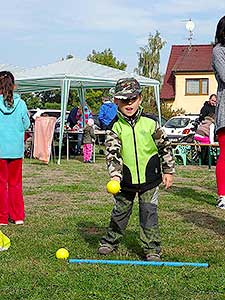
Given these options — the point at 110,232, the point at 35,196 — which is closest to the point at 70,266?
the point at 110,232

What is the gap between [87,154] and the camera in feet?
57.5

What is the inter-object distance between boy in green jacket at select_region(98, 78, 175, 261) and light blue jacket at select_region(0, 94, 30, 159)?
6.81 feet

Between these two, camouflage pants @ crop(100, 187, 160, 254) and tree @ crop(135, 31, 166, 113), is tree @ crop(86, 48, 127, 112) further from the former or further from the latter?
camouflage pants @ crop(100, 187, 160, 254)

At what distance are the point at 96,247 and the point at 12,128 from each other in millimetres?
2083

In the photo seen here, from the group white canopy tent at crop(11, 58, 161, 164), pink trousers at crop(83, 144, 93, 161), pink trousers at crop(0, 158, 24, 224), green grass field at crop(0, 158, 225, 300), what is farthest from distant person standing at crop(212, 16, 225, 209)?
white canopy tent at crop(11, 58, 161, 164)

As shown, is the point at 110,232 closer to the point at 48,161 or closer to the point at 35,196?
the point at 35,196

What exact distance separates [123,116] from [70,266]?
137 cm

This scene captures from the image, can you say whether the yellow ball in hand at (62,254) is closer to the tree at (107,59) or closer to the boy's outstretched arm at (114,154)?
the boy's outstretched arm at (114,154)

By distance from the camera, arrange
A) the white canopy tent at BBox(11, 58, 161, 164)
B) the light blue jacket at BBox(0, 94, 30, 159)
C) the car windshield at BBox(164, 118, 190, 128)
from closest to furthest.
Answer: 1. the light blue jacket at BBox(0, 94, 30, 159)
2. the white canopy tent at BBox(11, 58, 161, 164)
3. the car windshield at BBox(164, 118, 190, 128)

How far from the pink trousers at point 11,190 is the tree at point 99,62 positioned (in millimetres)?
38179

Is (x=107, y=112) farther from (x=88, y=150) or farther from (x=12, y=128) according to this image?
(x=12, y=128)

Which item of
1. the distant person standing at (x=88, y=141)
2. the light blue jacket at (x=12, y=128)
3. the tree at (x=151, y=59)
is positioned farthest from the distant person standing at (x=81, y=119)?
the tree at (x=151, y=59)

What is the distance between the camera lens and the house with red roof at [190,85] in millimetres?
45653

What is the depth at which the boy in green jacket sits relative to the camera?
552 cm
